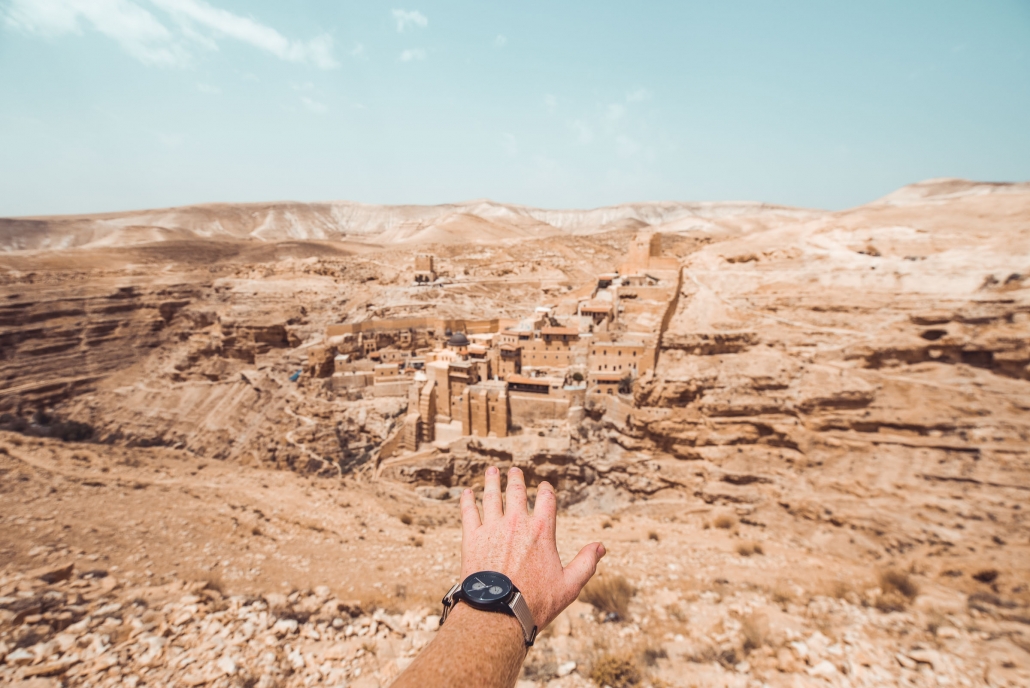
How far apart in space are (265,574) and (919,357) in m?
17.0

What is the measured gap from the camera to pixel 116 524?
29.5 feet

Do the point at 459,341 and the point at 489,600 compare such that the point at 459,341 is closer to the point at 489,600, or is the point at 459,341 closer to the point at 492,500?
the point at 492,500

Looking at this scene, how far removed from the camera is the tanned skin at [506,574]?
1750 mm

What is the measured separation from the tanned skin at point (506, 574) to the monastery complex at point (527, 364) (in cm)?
1438

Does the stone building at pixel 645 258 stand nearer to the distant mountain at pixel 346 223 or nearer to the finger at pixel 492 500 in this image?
the finger at pixel 492 500

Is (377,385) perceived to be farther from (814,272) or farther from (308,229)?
(308,229)

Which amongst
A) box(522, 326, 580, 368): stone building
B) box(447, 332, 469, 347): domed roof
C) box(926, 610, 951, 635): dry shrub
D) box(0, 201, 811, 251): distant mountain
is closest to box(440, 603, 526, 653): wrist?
box(926, 610, 951, 635): dry shrub

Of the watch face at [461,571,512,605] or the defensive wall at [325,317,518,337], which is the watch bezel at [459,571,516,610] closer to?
the watch face at [461,571,512,605]

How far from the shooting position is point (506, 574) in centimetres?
226

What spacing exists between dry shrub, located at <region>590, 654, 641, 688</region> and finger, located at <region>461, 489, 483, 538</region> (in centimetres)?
343

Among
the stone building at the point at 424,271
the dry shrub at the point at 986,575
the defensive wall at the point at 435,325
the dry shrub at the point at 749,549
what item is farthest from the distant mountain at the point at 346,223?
the dry shrub at the point at 986,575

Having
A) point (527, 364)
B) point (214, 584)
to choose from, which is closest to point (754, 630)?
point (214, 584)

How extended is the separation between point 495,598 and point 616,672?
3889mm

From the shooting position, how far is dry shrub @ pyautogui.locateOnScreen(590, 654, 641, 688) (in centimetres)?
475
